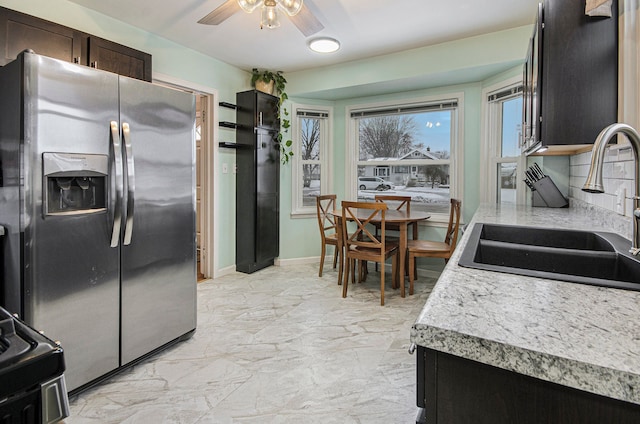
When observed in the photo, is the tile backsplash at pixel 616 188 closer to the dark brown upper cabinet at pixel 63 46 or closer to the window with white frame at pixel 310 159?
the window with white frame at pixel 310 159

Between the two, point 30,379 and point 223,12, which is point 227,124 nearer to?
point 223,12

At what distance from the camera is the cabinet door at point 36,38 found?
209cm

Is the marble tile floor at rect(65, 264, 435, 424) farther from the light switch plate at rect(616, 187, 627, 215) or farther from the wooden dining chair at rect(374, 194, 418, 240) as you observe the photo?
the light switch plate at rect(616, 187, 627, 215)

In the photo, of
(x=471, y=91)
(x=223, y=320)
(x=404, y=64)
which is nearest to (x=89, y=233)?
(x=223, y=320)

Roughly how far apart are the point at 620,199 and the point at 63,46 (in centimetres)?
343

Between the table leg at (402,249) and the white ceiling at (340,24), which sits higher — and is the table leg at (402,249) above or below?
below

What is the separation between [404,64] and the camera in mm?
3648

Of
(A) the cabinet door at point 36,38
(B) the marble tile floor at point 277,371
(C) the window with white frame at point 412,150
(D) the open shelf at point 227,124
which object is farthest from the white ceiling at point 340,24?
(B) the marble tile floor at point 277,371

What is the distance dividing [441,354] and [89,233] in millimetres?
1885

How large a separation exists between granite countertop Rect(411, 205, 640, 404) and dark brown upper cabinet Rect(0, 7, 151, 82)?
284cm

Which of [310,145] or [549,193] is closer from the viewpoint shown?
[549,193]

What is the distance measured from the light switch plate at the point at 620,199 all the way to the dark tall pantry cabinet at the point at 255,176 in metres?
3.30

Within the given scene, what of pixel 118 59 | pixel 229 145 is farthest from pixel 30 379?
pixel 229 145

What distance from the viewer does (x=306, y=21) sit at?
2.30m
